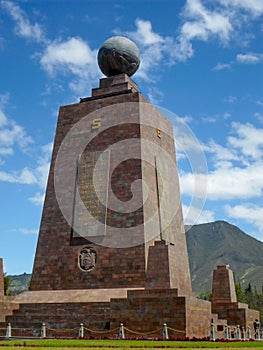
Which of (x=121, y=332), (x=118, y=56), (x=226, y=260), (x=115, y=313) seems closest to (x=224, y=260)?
(x=226, y=260)

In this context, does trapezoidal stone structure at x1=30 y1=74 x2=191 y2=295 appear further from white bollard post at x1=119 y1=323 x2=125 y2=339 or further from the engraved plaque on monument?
white bollard post at x1=119 y1=323 x2=125 y2=339

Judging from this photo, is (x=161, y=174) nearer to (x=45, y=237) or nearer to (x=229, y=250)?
(x=45, y=237)

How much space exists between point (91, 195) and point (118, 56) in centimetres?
734

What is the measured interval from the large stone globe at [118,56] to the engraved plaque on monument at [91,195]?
16.2 feet

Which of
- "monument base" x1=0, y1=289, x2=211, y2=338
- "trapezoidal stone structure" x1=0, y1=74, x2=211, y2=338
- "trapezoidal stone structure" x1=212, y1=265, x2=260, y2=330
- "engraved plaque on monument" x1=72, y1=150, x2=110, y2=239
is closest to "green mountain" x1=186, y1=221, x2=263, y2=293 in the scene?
"trapezoidal stone structure" x1=212, y1=265, x2=260, y2=330

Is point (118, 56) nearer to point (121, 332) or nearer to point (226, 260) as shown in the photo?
point (121, 332)

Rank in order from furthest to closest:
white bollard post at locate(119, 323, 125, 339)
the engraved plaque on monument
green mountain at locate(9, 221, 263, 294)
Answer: green mountain at locate(9, 221, 263, 294) → the engraved plaque on monument → white bollard post at locate(119, 323, 125, 339)

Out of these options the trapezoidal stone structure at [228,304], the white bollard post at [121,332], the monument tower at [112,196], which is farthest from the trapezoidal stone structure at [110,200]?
the white bollard post at [121,332]

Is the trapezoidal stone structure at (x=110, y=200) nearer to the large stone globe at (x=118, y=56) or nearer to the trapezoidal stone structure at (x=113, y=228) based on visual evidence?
the trapezoidal stone structure at (x=113, y=228)

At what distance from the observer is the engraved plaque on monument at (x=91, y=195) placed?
22406 mm

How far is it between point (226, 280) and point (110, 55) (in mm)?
12378

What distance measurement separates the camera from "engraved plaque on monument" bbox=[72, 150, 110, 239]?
22.4m

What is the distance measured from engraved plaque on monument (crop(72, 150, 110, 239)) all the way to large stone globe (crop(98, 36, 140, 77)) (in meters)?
4.95

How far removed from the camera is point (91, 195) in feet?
75.5
